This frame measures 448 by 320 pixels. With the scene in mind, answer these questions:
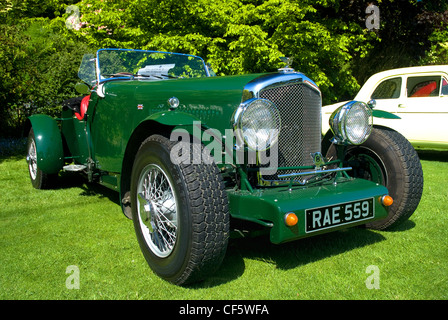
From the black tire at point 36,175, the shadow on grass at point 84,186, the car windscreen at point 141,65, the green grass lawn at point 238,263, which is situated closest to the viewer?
the green grass lawn at point 238,263

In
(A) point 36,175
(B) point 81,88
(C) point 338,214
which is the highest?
(B) point 81,88

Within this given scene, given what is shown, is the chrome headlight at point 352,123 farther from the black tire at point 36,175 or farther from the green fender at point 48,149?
the black tire at point 36,175

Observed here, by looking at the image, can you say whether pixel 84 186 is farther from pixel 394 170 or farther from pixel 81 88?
pixel 394 170

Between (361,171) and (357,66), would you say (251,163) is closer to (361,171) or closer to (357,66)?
(361,171)

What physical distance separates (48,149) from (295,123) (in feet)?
10.3

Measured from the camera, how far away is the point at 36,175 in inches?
202

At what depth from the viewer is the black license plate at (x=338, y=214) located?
2.42m

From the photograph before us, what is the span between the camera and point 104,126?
3.82 meters

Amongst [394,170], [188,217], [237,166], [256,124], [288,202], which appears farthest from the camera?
[394,170]

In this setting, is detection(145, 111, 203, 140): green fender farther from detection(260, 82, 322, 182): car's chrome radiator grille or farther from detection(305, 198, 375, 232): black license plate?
detection(305, 198, 375, 232): black license plate

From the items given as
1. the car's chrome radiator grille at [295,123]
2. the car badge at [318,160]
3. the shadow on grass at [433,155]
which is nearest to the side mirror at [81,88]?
the car's chrome radiator grille at [295,123]

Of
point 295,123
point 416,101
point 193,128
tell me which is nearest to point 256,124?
point 193,128

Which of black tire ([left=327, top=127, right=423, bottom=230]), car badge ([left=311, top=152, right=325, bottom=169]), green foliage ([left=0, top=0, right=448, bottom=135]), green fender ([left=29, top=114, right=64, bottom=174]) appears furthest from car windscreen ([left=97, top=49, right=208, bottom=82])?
green foliage ([left=0, top=0, right=448, bottom=135])

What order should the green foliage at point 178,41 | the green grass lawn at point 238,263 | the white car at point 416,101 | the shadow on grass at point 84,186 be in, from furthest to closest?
the green foliage at point 178,41 → the white car at point 416,101 → the shadow on grass at point 84,186 → the green grass lawn at point 238,263
